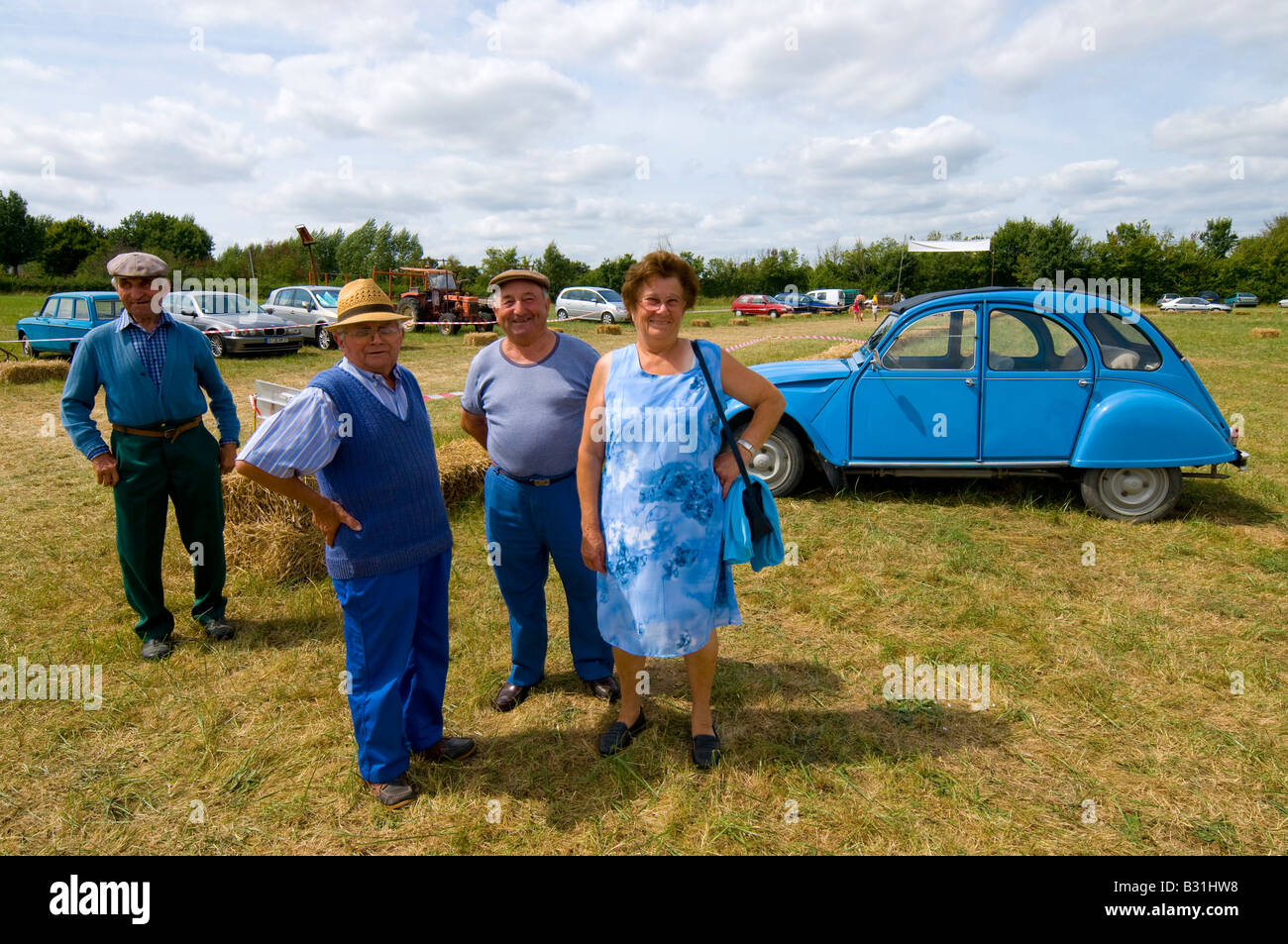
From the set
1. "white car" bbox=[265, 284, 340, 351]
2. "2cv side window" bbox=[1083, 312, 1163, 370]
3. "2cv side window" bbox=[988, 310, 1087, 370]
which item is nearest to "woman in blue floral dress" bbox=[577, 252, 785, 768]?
"2cv side window" bbox=[988, 310, 1087, 370]

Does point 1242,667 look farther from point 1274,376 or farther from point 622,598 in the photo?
point 1274,376

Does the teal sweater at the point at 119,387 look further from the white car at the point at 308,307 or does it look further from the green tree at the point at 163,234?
the green tree at the point at 163,234

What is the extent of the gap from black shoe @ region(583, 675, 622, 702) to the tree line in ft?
125

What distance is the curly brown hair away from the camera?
2.73m

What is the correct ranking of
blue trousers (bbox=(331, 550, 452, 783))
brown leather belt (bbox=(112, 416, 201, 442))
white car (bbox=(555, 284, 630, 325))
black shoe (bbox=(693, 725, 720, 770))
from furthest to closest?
white car (bbox=(555, 284, 630, 325)) → brown leather belt (bbox=(112, 416, 201, 442)) → black shoe (bbox=(693, 725, 720, 770)) → blue trousers (bbox=(331, 550, 452, 783))

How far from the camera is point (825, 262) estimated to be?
53.9 metres

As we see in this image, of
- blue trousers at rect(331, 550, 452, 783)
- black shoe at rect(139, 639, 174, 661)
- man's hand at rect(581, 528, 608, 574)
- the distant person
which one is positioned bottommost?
black shoe at rect(139, 639, 174, 661)

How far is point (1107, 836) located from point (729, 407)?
4.50 metres

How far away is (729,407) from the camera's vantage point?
669cm

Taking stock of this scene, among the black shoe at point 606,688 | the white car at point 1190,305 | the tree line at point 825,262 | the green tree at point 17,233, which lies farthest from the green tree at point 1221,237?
the green tree at point 17,233

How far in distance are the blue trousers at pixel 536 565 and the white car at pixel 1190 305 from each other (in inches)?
1959

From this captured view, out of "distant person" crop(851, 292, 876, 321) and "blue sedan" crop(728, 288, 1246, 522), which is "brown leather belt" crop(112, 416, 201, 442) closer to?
"blue sedan" crop(728, 288, 1246, 522)

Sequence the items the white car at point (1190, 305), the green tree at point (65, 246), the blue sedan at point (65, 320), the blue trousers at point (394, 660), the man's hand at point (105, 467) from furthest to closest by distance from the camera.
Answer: the green tree at point (65, 246) → the white car at point (1190, 305) → the blue sedan at point (65, 320) → the man's hand at point (105, 467) → the blue trousers at point (394, 660)

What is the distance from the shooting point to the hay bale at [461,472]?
6.31 m
